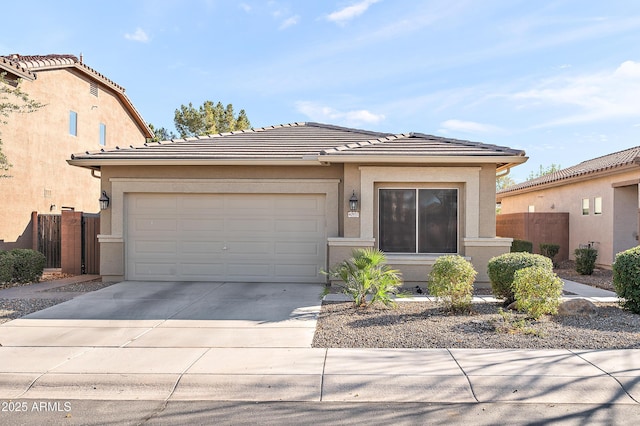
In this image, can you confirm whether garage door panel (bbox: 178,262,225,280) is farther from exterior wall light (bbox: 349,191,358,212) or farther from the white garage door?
exterior wall light (bbox: 349,191,358,212)

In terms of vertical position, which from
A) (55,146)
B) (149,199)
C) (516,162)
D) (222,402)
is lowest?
(222,402)

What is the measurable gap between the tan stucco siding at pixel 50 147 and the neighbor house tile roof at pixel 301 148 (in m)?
4.48

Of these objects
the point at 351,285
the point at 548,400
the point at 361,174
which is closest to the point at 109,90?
the point at 361,174

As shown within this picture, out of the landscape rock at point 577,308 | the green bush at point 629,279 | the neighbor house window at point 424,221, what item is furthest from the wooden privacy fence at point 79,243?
the green bush at point 629,279

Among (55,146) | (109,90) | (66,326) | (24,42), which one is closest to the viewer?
(66,326)

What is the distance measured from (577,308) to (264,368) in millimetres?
5616

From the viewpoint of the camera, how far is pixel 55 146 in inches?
668

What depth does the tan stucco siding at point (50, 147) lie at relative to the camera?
14781 millimetres

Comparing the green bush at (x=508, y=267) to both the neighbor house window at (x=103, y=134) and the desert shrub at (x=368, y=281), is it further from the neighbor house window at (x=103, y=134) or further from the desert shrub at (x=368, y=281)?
the neighbor house window at (x=103, y=134)

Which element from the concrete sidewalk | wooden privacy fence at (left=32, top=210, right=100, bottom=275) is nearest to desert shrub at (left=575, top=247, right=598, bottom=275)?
the concrete sidewalk

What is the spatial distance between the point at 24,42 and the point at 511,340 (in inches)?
834

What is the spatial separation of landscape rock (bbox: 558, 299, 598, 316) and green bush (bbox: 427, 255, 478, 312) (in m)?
1.56

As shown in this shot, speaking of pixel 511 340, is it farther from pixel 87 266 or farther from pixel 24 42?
pixel 24 42

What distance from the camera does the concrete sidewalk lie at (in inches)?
186
